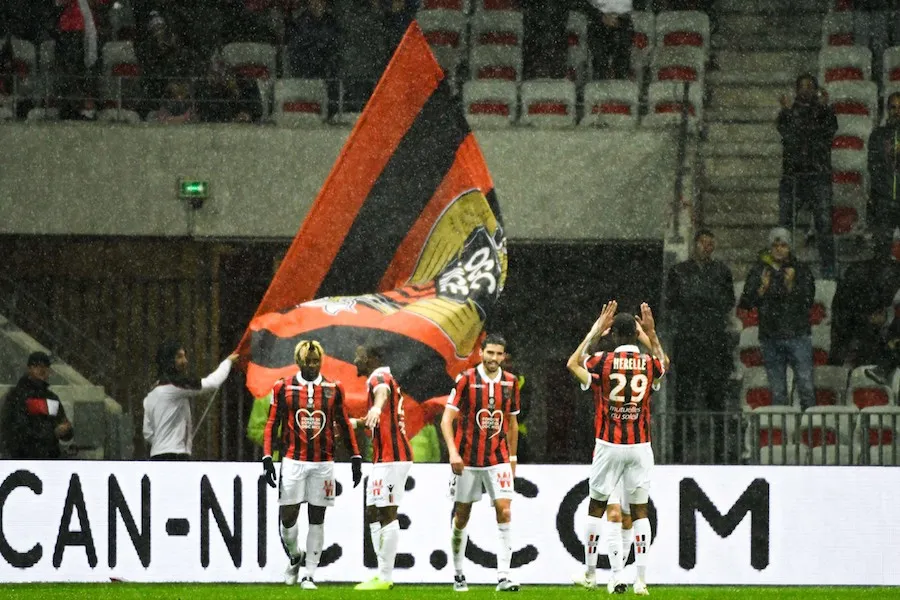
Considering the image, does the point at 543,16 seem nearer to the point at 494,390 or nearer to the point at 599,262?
the point at 599,262

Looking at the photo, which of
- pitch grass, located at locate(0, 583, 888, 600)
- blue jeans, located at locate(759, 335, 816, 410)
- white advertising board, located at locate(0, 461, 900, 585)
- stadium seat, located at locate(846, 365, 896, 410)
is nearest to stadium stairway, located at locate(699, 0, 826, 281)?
stadium seat, located at locate(846, 365, 896, 410)

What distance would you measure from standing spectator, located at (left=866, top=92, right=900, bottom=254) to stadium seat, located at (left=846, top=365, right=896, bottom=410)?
1.41m

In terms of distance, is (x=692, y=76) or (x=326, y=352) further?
(x=692, y=76)

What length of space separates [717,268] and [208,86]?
5867mm

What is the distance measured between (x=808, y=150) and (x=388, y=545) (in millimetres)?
7195

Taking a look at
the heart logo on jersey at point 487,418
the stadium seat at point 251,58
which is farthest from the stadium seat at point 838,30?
the heart logo on jersey at point 487,418

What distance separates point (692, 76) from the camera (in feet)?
61.9

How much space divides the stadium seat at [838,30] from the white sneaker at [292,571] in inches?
374

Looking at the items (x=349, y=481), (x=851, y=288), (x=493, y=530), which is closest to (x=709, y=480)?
(x=493, y=530)

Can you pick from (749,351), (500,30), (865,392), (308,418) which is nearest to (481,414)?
(308,418)

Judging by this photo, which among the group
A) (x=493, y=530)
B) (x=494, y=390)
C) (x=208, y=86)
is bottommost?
(x=493, y=530)

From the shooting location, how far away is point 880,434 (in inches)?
541

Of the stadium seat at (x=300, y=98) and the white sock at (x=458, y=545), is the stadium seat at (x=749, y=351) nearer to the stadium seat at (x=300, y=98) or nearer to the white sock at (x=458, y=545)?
the stadium seat at (x=300, y=98)

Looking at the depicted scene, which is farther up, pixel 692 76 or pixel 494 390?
pixel 692 76
